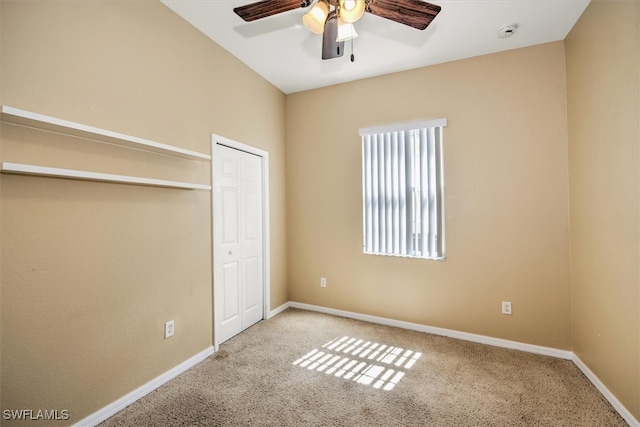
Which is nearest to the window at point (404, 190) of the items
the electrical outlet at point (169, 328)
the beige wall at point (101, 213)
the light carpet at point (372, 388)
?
the light carpet at point (372, 388)

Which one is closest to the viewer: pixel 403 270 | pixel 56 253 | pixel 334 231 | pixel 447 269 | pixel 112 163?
pixel 56 253

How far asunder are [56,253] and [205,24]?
2.09 meters

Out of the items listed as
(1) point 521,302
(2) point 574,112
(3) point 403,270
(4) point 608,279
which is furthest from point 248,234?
(2) point 574,112

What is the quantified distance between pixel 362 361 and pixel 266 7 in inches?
109

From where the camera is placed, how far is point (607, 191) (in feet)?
6.22

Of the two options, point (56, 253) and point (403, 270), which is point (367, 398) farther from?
point (56, 253)

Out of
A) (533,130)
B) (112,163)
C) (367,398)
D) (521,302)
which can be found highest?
(533,130)

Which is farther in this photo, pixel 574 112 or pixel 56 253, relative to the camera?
pixel 574 112

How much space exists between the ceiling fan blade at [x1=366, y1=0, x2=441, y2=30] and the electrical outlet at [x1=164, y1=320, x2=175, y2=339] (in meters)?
2.62

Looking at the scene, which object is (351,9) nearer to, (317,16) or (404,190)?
(317,16)

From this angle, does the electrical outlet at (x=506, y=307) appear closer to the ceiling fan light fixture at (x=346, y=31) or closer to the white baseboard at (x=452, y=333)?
the white baseboard at (x=452, y=333)

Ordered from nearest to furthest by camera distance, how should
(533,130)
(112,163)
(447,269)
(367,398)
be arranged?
(112,163) < (367,398) < (533,130) < (447,269)

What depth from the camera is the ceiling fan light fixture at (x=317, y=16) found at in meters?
1.60

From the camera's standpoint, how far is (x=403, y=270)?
10.3 ft
